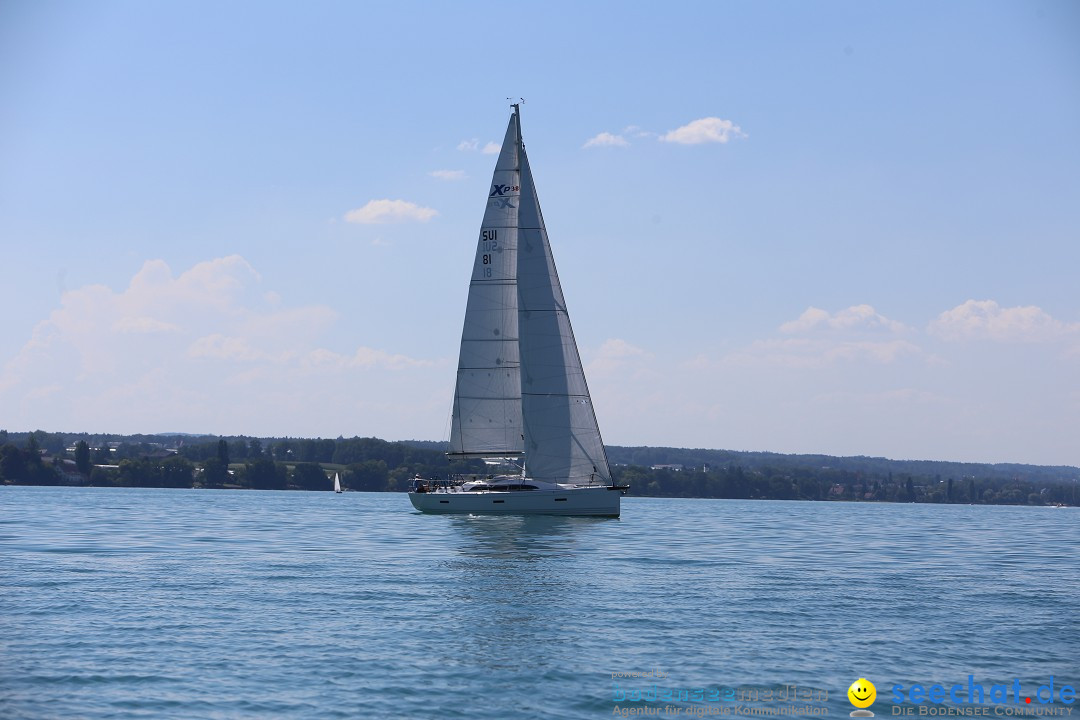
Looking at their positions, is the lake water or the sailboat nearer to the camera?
the lake water

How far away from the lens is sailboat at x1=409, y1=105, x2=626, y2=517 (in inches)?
2522

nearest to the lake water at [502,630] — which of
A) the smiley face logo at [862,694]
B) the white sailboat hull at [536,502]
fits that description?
the smiley face logo at [862,694]

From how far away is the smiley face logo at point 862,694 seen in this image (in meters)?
20.1

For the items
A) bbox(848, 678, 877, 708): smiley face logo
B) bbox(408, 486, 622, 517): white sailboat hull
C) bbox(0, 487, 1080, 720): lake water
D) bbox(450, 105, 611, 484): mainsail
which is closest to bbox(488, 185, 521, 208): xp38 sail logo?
bbox(450, 105, 611, 484): mainsail

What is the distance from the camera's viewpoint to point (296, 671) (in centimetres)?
2195

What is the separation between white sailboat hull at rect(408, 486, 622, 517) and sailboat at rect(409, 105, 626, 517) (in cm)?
6

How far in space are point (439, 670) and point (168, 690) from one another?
522 cm

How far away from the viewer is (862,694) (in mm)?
20422

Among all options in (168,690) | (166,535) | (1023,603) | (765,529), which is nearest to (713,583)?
(1023,603)

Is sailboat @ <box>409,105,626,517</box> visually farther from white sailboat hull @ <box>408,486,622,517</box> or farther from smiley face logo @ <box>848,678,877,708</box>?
smiley face logo @ <box>848,678,877,708</box>

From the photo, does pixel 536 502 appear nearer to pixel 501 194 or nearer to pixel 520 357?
pixel 520 357

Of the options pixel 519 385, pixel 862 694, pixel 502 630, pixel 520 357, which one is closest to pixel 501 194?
pixel 520 357

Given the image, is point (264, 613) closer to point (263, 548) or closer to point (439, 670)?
point (439, 670)

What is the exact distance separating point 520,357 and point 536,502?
344 inches
